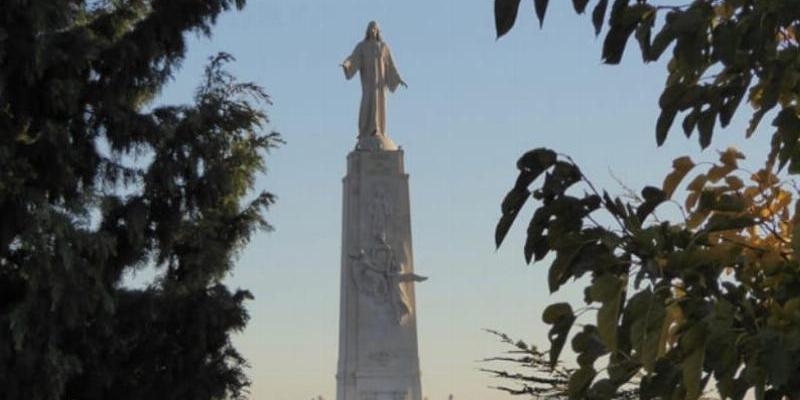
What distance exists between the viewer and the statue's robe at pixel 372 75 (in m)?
18.3

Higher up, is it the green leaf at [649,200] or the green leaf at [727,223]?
the green leaf at [649,200]

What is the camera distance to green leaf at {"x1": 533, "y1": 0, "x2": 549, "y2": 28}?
2.04m

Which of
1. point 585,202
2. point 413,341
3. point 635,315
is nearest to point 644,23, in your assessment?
point 585,202

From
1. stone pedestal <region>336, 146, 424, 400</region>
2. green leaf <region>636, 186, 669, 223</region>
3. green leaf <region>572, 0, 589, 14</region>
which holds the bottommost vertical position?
green leaf <region>636, 186, 669, 223</region>

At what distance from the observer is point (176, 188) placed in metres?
15.6

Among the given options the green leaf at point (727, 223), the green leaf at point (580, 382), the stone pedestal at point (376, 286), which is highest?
the stone pedestal at point (376, 286)

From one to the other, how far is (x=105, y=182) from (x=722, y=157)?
43.0ft

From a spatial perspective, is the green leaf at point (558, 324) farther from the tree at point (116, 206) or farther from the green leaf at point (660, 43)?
the tree at point (116, 206)

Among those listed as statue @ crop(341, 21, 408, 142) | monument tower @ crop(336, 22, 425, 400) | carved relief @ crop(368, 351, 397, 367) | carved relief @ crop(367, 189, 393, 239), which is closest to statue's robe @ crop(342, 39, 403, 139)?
statue @ crop(341, 21, 408, 142)

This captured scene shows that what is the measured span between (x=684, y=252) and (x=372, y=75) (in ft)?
53.3

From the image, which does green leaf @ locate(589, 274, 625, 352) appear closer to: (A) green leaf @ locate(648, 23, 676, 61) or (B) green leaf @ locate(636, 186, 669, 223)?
(A) green leaf @ locate(648, 23, 676, 61)

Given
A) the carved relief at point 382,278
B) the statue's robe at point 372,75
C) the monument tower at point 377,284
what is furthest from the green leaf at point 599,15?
the statue's robe at point 372,75

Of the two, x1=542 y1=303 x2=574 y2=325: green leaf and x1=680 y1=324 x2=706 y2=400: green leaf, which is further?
x1=542 y1=303 x2=574 y2=325: green leaf

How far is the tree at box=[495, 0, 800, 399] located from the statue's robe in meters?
15.7
